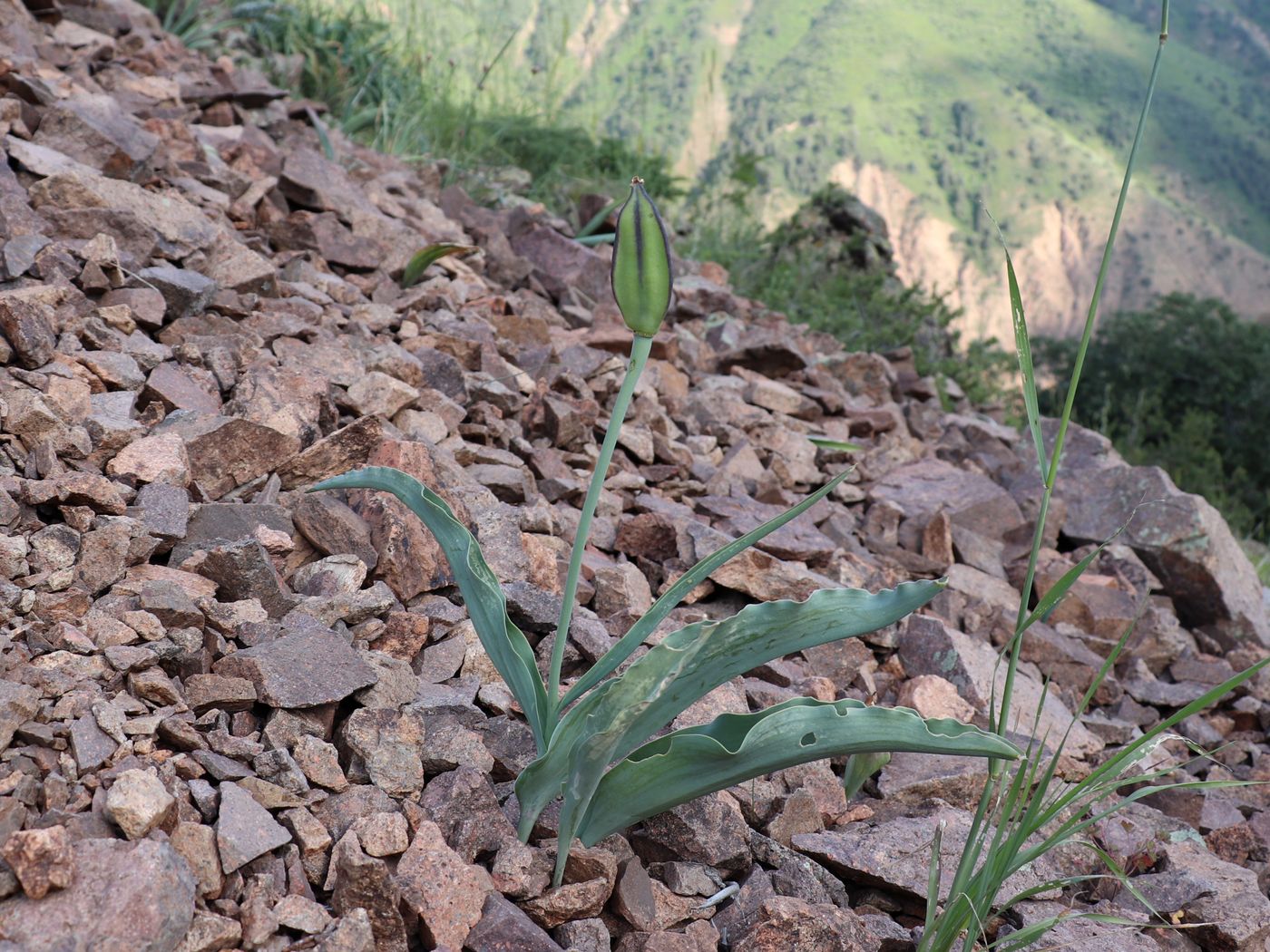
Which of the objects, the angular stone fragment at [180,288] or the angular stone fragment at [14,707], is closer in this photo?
the angular stone fragment at [14,707]

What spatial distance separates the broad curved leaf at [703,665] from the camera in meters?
1.29

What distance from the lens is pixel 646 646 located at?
6.79ft

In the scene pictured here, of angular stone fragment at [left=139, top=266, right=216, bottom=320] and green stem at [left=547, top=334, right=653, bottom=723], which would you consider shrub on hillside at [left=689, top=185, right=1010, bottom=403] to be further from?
green stem at [left=547, top=334, right=653, bottom=723]

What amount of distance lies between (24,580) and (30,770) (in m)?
0.42

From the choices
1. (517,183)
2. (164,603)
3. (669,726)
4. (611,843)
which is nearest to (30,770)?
(164,603)

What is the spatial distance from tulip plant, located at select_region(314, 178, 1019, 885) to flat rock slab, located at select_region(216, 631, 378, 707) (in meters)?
0.24

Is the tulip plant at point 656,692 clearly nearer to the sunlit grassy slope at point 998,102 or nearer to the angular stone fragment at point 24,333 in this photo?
the angular stone fragment at point 24,333

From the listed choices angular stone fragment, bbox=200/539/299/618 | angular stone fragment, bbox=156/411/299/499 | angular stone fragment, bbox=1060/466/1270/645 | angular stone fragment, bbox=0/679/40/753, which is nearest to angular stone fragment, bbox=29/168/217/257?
angular stone fragment, bbox=156/411/299/499

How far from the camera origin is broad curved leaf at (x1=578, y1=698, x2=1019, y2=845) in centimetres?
126

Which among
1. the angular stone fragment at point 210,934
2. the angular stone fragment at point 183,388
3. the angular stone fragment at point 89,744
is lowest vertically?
the angular stone fragment at point 183,388

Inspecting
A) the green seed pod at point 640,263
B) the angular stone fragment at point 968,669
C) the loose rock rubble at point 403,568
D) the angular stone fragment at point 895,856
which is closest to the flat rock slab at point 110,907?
the loose rock rubble at point 403,568

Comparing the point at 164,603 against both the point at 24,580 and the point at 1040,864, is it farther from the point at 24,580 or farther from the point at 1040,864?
the point at 1040,864

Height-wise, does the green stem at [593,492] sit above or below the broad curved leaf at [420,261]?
above

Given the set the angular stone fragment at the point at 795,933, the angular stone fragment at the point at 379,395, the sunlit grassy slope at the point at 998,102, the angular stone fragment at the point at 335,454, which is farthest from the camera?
the sunlit grassy slope at the point at 998,102
